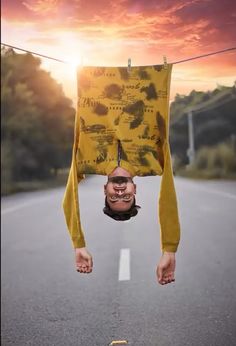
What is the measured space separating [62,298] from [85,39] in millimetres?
160894

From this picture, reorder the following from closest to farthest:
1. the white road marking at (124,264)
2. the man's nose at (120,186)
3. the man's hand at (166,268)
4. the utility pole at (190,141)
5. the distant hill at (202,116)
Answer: the man's hand at (166,268) → the man's nose at (120,186) → the distant hill at (202,116) → the utility pole at (190,141) → the white road marking at (124,264)

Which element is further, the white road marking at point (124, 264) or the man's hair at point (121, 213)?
the white road marking at point (124, 264)

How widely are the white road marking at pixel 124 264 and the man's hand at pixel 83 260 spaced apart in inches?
5464

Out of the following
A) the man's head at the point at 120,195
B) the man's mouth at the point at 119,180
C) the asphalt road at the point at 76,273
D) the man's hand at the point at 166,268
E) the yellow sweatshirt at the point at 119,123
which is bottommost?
the asphalt road at the point at 76,273

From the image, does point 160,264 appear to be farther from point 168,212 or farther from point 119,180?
point 119,180

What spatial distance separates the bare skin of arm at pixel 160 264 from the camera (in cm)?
372

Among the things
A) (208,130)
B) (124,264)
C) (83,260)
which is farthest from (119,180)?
(124,264)

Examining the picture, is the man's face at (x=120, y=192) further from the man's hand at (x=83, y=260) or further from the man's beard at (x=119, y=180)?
the man's hand at (x=83, y=260)

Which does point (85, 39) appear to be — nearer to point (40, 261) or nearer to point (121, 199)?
point (121, 199)

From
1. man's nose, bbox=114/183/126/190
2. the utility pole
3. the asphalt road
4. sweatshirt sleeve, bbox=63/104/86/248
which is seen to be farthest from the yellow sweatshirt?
the asphalt road

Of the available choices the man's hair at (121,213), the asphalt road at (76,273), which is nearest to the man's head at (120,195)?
the man's hair at (121,213)

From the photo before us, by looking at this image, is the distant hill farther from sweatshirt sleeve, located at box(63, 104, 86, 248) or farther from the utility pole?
sweatshirt sleeve, located at box(63, 104, 86, 248)

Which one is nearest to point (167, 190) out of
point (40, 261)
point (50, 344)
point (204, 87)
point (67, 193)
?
point (67, 193)

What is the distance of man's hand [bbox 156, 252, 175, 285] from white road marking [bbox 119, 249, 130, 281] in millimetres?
138776
